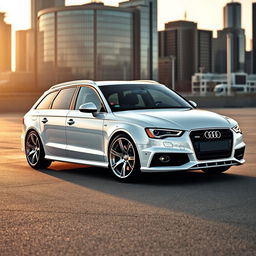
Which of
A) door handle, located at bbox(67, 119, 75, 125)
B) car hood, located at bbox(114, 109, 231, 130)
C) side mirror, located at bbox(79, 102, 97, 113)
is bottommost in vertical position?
door handle, located at bbox(67, 119, 75, 125)

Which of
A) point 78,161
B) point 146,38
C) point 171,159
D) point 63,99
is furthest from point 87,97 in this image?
point 146,38

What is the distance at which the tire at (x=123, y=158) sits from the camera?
9.39m

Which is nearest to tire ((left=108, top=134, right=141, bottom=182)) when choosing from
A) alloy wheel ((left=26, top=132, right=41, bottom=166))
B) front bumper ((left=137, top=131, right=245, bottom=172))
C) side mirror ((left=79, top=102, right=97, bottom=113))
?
front bumper ((left=137, top=131, right=245, bottom=172))

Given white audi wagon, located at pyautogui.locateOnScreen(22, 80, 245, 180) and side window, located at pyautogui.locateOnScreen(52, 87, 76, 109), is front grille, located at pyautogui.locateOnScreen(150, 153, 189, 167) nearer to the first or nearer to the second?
white audi wagon, located at pyautogui.locateOnScreen(22, 80, 245, 180)

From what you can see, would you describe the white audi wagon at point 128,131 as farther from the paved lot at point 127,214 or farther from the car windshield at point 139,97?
the paved lot at point 127,214

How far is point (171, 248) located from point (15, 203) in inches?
114

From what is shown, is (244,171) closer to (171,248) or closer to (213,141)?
(213,141)

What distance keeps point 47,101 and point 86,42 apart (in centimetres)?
16349

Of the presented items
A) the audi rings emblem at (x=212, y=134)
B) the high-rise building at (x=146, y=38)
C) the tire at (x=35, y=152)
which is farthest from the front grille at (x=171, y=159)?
the high-rise building at (x=146, y=38)

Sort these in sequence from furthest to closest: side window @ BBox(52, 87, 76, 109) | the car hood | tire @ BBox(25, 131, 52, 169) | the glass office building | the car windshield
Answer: the glass office building < tire @ BBox(25, 131, 52, 169) < side window @ BBox(52, 87, 76, 109) < the car windshield < the car hood

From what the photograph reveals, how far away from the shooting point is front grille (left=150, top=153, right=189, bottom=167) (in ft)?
30.1

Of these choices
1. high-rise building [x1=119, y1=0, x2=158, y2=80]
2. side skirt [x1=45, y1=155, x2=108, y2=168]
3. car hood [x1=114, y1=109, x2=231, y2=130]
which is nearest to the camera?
car hood [x1=114, y1=109, x2=231, y2=130]

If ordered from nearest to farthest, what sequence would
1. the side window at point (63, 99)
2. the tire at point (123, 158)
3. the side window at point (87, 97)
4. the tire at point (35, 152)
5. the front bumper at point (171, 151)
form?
the front bumper at point (171, 151) → the tire at point (123, 158) → the side window at point (87, 97) → the side window at point (63, 99) → the tire at point (35, 152)

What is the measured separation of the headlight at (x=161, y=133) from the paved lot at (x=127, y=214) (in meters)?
0.70
